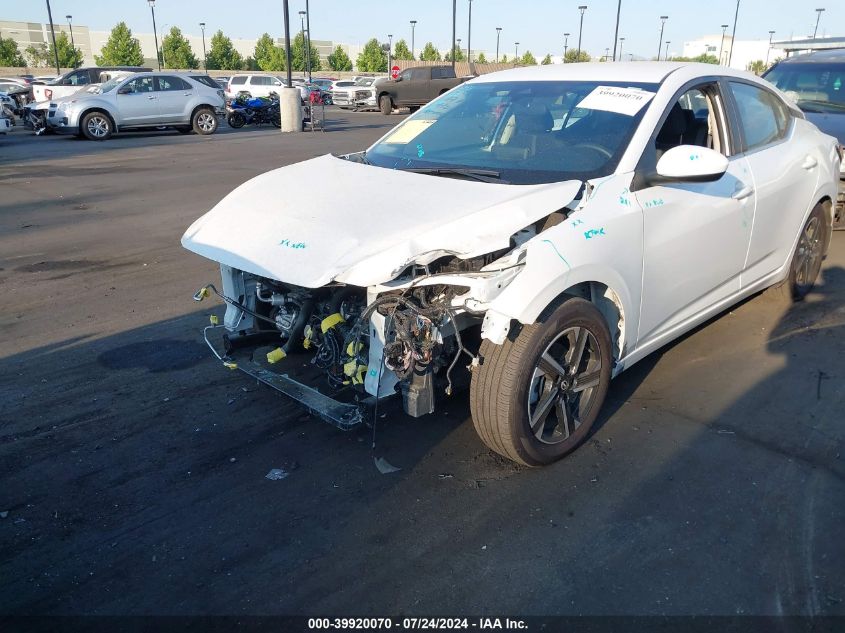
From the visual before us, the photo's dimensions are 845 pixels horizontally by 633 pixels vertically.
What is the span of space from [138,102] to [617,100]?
19378 mm

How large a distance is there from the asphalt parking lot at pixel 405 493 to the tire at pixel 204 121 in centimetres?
1783

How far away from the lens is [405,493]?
3281 mm

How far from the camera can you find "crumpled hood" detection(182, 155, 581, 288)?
303cm

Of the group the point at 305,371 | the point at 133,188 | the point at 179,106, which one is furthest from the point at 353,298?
the point at 179,106

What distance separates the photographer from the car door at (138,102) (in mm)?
20094

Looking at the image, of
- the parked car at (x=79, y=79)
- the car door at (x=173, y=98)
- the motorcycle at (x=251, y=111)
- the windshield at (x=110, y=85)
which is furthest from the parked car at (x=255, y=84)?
the windshield at (x=110, y=85)

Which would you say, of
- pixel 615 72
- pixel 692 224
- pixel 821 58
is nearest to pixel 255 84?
pixel 821 58

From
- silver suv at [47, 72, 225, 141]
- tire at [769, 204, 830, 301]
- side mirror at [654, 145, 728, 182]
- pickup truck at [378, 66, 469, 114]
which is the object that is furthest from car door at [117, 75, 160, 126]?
side mirror at [654, 145, 728, 182]

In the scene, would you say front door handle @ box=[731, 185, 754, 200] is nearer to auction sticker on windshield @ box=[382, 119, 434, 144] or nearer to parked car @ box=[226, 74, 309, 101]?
auction sticker on windshield @ box=[382, 119, 434, 144]

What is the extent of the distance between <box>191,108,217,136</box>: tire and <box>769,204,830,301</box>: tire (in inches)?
767

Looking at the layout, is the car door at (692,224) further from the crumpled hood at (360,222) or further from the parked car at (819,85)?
the parked car at (819,85)

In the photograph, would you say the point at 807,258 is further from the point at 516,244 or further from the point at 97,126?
the point at 97,126

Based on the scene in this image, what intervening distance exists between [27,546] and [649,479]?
9.04ft

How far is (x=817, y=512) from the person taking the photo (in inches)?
122
